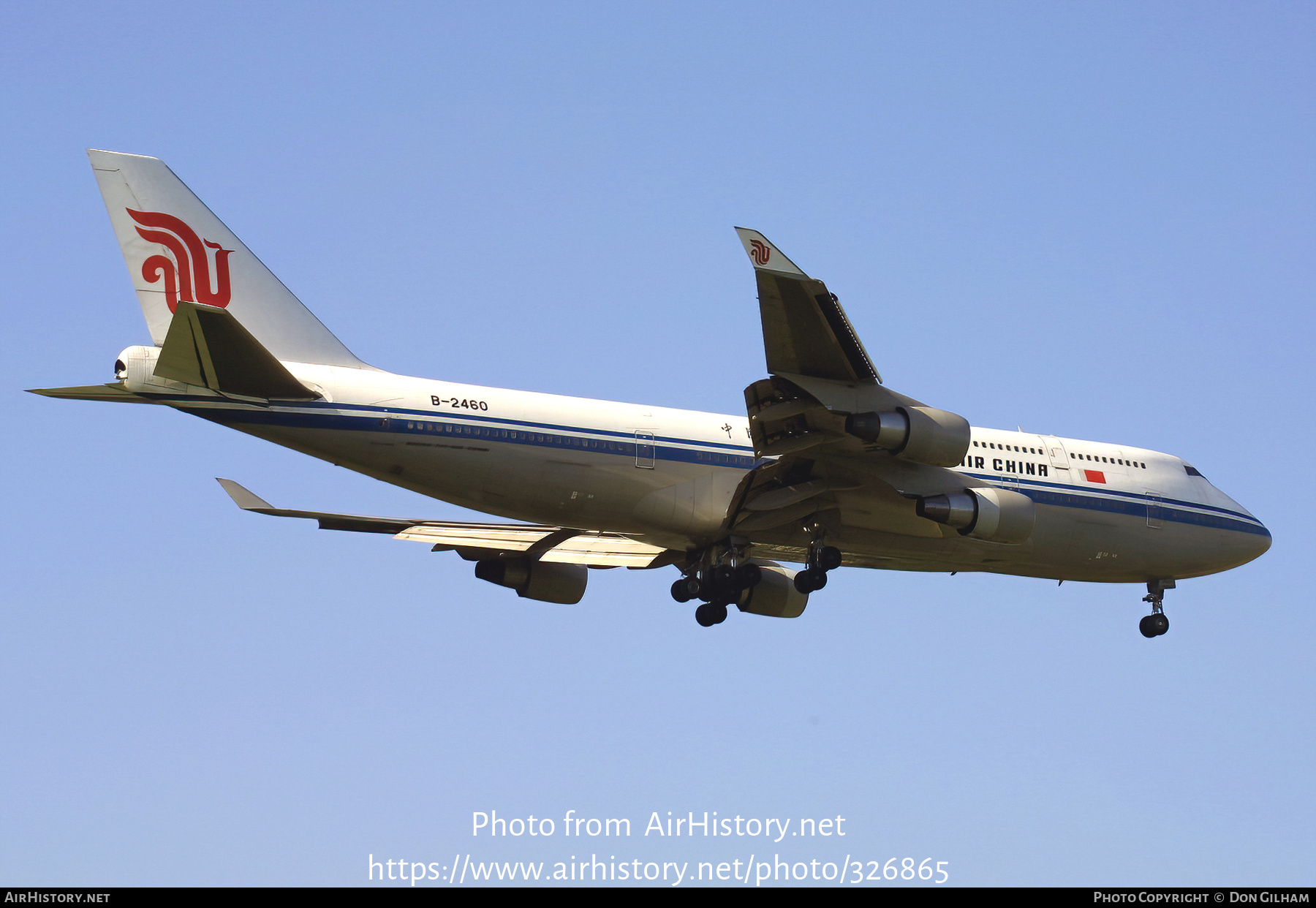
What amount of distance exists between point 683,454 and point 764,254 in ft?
18.8

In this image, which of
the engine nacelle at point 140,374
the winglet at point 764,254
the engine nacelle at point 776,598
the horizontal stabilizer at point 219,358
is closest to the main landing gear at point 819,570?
the engine nacelle at point 776,598

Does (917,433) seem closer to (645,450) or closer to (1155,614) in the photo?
(645,450)

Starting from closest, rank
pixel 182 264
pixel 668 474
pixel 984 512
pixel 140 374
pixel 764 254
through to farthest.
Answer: pixel 764 254
pixel 140 374
pixel 182 264
pixel 984 512
pixel 668 474

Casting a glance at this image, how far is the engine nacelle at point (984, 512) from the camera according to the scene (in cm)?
2498

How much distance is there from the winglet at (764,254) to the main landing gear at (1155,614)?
13.0 meters

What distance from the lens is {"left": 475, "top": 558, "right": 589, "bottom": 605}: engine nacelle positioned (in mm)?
29625

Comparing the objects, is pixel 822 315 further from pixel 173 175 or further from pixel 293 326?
pixel 173 175

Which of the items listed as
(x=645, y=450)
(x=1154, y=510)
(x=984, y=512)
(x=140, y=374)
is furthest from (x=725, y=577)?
(x=140, y=374)

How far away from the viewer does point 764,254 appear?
20625 millimetres

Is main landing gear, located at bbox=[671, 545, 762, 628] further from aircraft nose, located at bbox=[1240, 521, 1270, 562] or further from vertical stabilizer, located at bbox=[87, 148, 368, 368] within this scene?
aircraft nose, located at bbox=[1240, 521, 1270, 562]

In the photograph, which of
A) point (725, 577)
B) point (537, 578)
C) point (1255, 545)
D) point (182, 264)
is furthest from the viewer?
point (1255, 545)

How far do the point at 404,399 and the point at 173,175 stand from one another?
5.75m

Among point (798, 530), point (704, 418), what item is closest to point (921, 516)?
point (798, 530)

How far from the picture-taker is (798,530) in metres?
26.4
